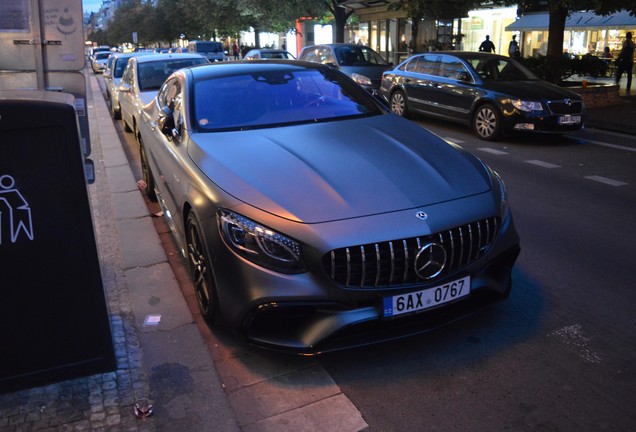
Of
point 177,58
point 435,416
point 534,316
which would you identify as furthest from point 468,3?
point 435,416

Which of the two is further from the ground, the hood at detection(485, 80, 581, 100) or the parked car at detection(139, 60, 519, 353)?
the hood at detection(485, 80, 581, 100)

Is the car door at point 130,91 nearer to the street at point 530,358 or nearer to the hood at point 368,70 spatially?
the hood at point 368,70

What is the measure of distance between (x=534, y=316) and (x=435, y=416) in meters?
1.40

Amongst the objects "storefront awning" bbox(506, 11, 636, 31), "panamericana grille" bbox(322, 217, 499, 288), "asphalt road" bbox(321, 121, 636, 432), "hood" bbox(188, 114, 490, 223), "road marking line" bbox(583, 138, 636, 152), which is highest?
"storefront awning" bbox(506, 11, 636, 31)

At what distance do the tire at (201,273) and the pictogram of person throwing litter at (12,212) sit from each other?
3.73 ft

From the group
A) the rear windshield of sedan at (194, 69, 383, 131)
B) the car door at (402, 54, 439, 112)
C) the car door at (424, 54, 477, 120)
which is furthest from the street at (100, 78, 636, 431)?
the car door at (402, 54, 439, 112)

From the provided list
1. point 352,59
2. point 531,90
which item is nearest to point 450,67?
point 531,90

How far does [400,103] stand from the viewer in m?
13.9

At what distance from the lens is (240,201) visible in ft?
11.6

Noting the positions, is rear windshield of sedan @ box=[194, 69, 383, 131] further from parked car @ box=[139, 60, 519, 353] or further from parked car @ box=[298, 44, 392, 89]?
parked car @ box=[298, 44, 392, 89]

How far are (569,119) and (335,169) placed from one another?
811cm

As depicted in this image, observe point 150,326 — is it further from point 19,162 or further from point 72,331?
point 19,162

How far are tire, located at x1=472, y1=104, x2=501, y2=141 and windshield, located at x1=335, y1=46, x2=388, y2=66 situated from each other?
6.04 m

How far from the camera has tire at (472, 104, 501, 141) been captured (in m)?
11.0
